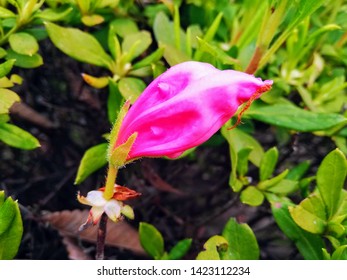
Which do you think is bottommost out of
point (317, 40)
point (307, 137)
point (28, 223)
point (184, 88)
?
point (28, 223)

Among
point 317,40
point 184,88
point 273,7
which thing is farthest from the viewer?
point 317,40

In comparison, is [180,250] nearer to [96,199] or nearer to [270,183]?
[270,183]

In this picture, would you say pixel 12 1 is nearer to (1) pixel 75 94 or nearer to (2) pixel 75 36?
(2) pixel 75 36

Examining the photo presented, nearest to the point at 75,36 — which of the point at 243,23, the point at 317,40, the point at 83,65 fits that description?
the point at 83,65

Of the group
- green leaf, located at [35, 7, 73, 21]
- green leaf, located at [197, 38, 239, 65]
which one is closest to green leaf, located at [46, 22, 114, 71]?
green leaf, located at [35, 7, 73, 21]

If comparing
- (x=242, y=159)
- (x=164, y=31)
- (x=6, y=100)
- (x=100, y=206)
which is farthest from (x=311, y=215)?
(x=6, y=100)

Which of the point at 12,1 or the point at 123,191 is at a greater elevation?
the point at 12,1
